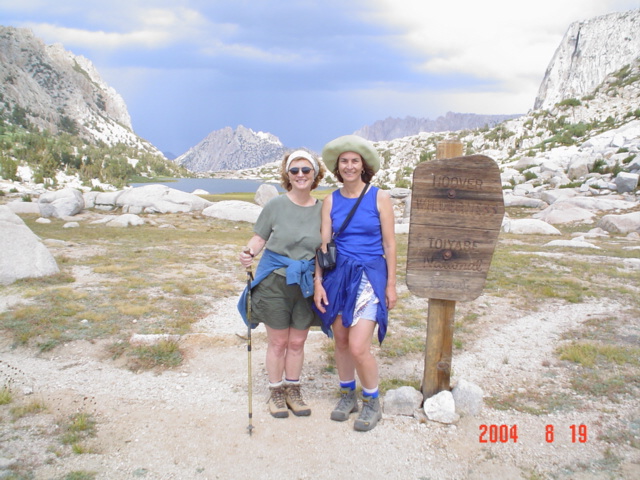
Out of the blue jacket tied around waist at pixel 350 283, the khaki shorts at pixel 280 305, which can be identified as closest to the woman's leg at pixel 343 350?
the blue jacket tied around waist at pixel 350 283

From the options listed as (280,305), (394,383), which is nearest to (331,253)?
(280,305)

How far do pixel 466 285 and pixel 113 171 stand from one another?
362 ft

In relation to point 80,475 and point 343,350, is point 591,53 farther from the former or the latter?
point 80,475

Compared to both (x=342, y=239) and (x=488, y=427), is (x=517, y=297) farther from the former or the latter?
(x=342, y=239)

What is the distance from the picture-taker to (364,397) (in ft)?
16.3

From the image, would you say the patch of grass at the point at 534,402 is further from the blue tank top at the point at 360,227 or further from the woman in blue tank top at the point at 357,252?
the blue tank top at the point at 360,227

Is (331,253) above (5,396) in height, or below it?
above

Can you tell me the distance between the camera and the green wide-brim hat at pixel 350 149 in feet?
14.5

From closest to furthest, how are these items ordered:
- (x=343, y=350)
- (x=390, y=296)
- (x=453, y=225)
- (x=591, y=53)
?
1. (x=390, y=296)
2. (x=453, y=225)
3. (x=343, y=350)
4. (x=591, y=53)

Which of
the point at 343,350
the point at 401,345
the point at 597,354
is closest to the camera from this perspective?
the point at 343,350

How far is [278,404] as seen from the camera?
16.9 ft

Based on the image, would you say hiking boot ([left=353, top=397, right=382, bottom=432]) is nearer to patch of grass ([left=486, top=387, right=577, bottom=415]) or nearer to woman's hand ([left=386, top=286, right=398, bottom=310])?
woman's hand ([left=386, top=286, right=398, bottom=310])
